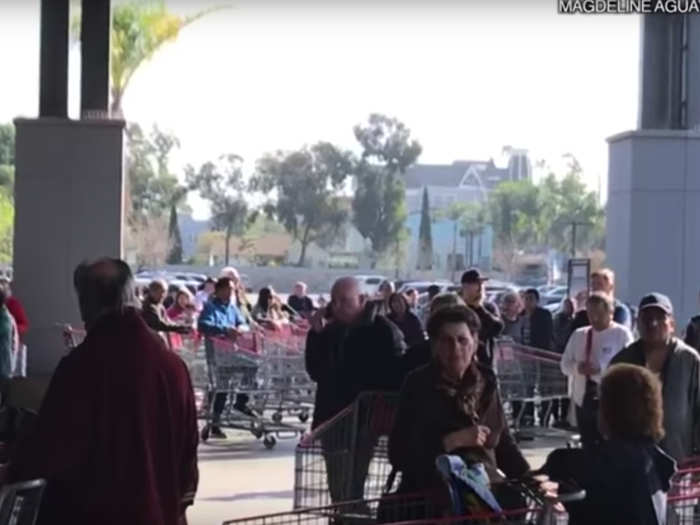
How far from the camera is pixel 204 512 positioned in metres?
11.0

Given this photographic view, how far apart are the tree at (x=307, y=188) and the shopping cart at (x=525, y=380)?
73102 mm

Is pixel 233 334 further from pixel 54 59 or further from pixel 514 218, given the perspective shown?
pixel 514 218

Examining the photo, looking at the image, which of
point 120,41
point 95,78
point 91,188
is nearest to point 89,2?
point 95,78

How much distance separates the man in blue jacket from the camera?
15422 millimetres

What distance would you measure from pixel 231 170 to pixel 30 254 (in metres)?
70.7

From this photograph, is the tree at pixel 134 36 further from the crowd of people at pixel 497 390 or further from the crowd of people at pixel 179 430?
the crowd of people at pixel 179 430

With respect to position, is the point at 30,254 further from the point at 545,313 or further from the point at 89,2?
the point at 545,313

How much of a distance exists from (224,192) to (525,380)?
75440 mm

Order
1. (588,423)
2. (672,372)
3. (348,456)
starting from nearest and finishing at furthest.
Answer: (348,456)
(672,372)
(588,423)

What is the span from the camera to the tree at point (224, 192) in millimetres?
89188

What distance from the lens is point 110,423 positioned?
5188 millimetres

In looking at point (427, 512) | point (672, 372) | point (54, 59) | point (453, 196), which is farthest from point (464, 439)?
point (453, 196)

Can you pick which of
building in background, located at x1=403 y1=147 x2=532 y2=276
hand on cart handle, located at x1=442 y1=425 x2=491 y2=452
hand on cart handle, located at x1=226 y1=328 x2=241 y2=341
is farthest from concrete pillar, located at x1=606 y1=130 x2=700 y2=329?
building in background, located at x1=403 y1=147 x2=532 y2=276

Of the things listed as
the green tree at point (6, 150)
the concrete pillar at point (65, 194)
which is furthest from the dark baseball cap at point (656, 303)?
the green tree at point (6, 150)
